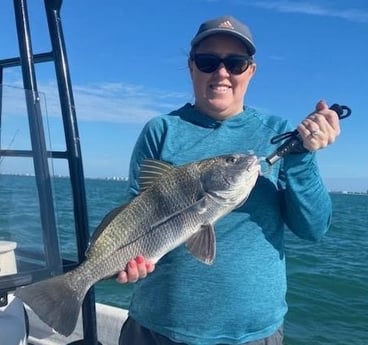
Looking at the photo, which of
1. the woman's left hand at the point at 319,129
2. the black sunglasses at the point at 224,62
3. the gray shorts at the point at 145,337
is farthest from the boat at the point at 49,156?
the woman's left hand at the point at 319,129

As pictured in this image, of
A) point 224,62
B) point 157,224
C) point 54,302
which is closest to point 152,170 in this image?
point 157,224

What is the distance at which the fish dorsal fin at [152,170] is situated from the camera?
9.57ft

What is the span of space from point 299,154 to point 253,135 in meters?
0.30

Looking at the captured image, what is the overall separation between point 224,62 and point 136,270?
4.05 ft

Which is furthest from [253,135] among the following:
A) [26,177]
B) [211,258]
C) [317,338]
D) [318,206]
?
[317,338]

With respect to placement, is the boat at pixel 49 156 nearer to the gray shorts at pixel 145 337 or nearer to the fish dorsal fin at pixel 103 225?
the gray shorts at pixel 145 337

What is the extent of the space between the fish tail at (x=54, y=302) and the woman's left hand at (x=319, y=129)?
1426mm

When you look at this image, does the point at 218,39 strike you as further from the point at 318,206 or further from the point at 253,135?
the point at 318,206

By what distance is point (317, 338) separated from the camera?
9539 mm

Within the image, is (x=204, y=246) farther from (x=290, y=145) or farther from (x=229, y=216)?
(x=290, y=145)

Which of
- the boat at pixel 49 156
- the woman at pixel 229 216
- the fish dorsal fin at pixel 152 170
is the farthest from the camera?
the boat at pixel 49 156

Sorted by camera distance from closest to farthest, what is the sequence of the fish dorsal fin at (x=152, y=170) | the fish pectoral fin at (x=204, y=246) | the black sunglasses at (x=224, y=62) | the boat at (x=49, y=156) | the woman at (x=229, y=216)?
1. the fish pectoral fin at (x=204, y=246)
2. the woman at (x=229, y=216)
3. the fish dorsal fin at (x=152, y=170)
4. the black sunglasses at (x=224, y=62)
5. the boat at (x=49, y=156)

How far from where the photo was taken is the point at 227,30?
118 inches

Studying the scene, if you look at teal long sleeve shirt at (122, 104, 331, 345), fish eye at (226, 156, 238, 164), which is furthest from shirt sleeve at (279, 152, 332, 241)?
fish eye at (226, 156, 238, 164)
